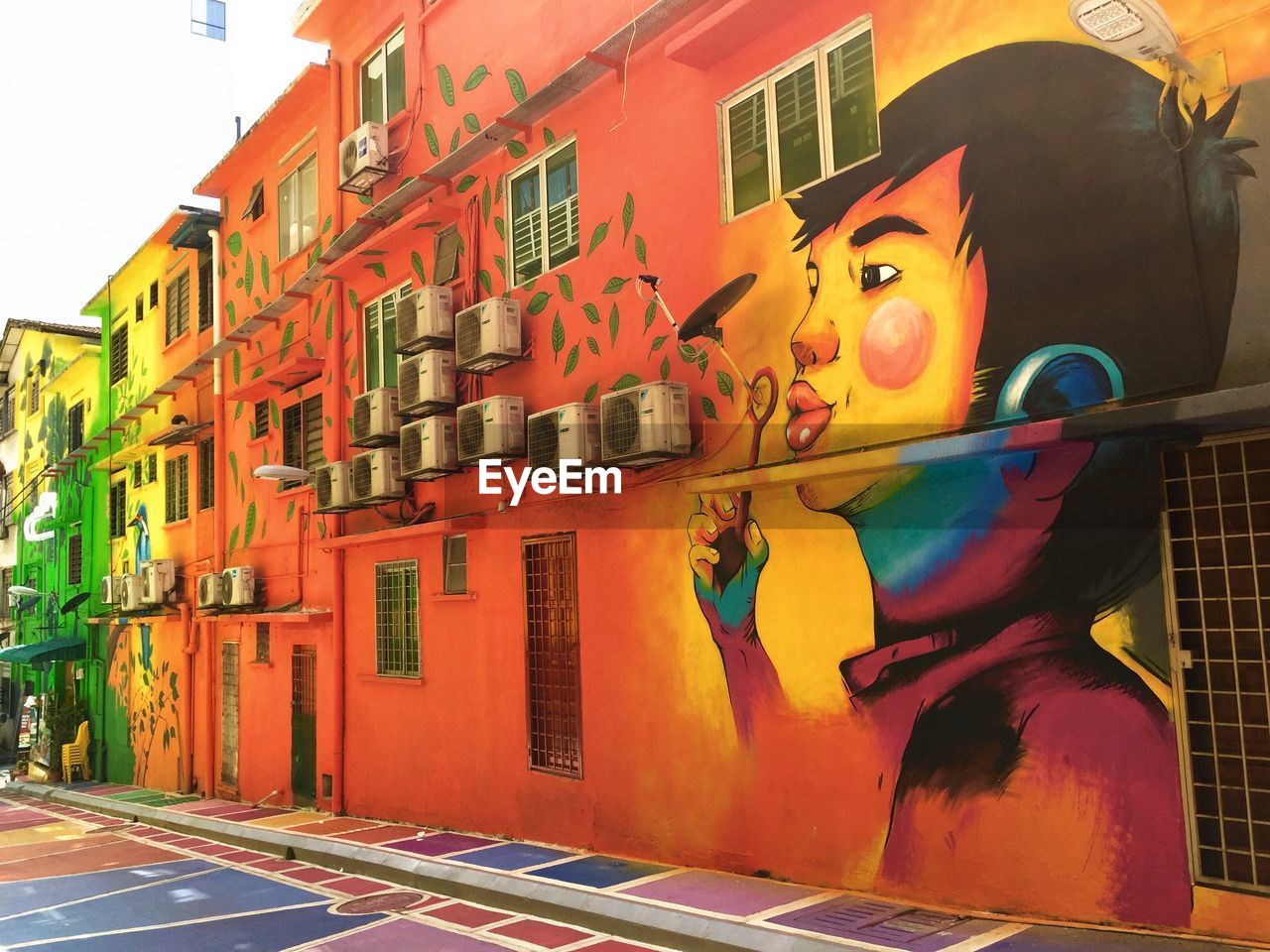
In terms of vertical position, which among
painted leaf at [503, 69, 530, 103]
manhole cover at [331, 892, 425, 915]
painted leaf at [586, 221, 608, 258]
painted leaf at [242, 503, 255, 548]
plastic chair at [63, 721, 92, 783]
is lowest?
plastic chair at [63, 721, 92, 783]

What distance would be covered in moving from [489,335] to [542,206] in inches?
61.0

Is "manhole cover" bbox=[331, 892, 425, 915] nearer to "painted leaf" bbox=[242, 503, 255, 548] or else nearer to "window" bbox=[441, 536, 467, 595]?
"window" bbox=[441, 536, 467, 595]

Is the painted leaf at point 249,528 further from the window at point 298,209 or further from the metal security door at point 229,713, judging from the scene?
the window at point 298,209

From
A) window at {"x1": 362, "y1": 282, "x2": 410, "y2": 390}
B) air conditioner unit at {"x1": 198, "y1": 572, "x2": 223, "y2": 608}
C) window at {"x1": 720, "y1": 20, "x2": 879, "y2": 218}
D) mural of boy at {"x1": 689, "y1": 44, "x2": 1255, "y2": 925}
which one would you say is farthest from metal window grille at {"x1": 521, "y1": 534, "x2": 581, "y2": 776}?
air conditioner unit at {"x1": 198, "y1": 572, "x2": 223, "y2": 608}

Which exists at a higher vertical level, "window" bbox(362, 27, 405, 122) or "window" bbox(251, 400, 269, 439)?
Result: "window" bbox(362, 27, 405, 122)

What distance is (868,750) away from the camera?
721 centimetres

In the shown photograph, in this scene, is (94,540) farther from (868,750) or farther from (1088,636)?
(1088,636)

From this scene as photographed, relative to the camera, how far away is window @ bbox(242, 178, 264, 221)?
17.7 meters

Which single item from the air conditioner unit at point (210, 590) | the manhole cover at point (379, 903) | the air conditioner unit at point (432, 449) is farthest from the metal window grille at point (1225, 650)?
the air conditioner unit at point (210, 590)

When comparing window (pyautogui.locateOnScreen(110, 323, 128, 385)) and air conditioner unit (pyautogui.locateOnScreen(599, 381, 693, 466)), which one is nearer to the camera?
air conditioner unit (pyautogui.locateOnScreen(599, 381, 693, 466))

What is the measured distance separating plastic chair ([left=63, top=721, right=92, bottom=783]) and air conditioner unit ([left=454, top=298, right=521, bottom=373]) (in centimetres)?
1940

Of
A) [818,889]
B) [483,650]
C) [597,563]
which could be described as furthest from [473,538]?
[818,889]

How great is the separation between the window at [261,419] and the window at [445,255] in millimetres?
6103

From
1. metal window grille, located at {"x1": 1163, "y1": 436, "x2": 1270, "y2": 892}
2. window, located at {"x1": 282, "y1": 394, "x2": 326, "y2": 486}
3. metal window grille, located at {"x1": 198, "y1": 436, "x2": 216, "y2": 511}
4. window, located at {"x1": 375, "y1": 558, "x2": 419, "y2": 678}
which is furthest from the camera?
metal window grille, located at {"x1": 198, "y1": 436, "x2": 216, "y2": 511}
